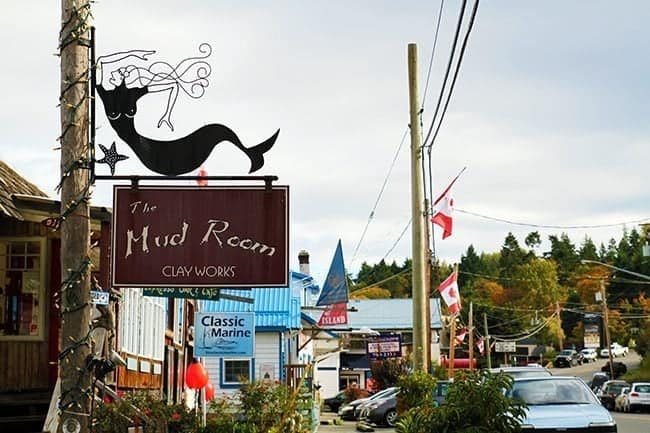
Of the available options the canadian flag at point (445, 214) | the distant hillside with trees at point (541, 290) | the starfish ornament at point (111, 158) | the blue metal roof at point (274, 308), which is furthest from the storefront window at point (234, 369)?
the distant hillside with trees at point (541, 290)

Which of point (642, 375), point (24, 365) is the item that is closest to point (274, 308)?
point (24, 365)

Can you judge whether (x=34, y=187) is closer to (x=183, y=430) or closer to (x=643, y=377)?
(x=183, y=430)

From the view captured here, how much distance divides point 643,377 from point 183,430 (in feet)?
199

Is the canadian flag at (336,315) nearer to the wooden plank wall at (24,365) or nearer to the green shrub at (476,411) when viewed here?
the wooden plank wall at (24,365)

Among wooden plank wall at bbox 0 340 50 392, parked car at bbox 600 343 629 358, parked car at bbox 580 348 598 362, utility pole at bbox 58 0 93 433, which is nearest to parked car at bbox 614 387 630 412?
wooden plank wall at bbox 0 340 50 392

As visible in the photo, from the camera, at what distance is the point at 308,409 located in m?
21.0

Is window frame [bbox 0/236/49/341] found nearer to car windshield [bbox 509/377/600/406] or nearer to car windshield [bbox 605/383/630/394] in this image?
car windshield [bbox 509/377/600/406]

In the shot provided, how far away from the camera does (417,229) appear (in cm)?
2045

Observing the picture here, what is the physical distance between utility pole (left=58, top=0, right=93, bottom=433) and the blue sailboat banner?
78.6ft

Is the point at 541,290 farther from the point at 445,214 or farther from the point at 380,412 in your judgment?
the point at 445,214

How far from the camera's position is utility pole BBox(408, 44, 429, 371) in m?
20.4

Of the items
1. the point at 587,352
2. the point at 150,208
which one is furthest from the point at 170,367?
the point at 587,352

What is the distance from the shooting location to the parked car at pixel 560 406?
Answer: 16656mm

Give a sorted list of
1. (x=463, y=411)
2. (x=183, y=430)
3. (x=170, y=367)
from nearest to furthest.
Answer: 1. (x=463, y=411)
2. (x=183, y=430)
3. (x=170, y=367)
